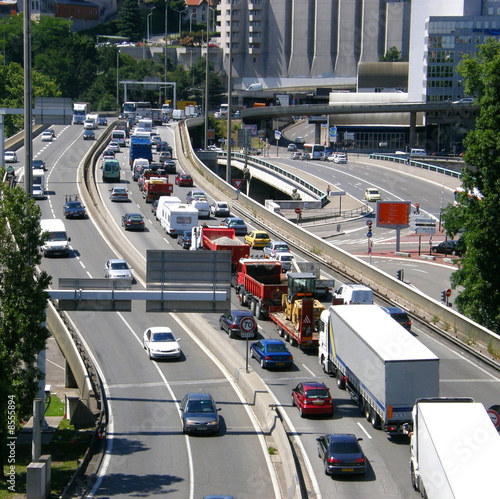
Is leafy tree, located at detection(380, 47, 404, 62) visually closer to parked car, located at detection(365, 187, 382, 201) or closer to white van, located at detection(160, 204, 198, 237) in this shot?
parked car, located at detection(365, 187, 382, 201)

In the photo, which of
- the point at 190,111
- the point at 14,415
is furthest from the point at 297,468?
the point at 190,111

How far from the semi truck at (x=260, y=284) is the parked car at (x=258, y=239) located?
35.5ft

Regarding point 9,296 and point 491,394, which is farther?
point 491,394

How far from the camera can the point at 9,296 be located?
1113 inches

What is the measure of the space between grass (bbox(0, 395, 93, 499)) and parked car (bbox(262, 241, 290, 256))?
23312mm

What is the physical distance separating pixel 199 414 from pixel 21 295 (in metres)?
6.71

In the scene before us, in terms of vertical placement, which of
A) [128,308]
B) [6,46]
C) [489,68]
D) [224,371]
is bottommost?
[224,371]

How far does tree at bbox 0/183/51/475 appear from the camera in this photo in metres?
28.0

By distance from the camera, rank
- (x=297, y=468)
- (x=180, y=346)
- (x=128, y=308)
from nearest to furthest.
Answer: (x=297, y=468)
(x=128, y=308)
(x=180, y=346)

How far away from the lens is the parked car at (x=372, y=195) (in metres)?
89.0

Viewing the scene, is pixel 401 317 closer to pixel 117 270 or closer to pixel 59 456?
pixel 117 270

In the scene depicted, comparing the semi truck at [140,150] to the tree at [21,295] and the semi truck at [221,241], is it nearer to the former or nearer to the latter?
the semi truck at [221,241]

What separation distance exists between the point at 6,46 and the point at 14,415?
17617 cm

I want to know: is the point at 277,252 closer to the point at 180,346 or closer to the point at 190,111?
the point at 180,346
